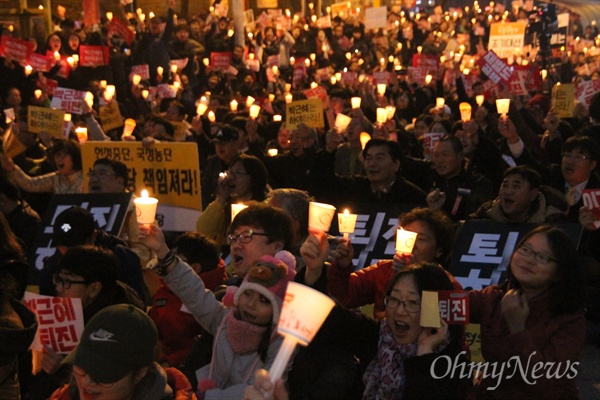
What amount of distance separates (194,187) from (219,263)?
110 inches

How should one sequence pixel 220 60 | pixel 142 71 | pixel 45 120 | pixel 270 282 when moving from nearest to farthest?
pixel 270 282, pixel 45 120, pixel 142 71, pixel 220 60

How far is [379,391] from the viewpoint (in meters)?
3.80

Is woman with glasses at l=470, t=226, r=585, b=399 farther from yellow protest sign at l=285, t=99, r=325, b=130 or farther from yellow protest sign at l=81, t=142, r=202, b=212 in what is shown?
yellow protest sign at l=285, t=99, r=325, b=130

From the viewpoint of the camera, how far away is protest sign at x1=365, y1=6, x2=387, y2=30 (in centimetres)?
2316

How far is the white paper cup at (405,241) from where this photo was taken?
4637 mm

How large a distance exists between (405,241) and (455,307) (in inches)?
35.4

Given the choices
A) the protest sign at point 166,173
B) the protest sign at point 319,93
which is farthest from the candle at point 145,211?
the protest sign at point 319,93

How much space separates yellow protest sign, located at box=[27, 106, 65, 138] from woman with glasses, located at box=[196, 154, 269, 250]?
354cm

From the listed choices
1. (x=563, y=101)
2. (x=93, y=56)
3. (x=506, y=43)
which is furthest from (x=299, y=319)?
(x=506, y=43)

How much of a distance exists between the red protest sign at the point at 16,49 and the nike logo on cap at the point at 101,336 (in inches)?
436

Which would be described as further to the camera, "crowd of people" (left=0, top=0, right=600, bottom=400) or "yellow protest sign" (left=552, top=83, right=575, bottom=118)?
"yellow protest sign" (left=552, top=83, right=575, bottom=118)

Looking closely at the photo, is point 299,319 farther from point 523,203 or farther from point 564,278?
point 523,203

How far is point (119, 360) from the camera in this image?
3100mm

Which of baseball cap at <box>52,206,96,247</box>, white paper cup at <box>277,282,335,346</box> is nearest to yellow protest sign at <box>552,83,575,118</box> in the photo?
baseball cap at <box>52,206,96,247</box>
